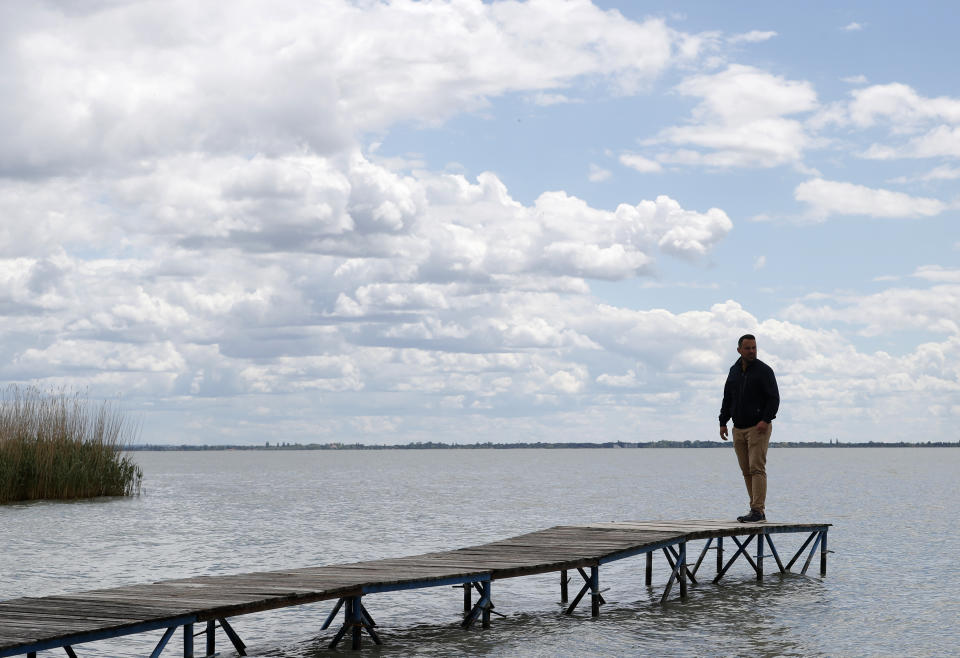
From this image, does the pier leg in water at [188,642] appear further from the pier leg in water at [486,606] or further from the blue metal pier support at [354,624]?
the pier leg in water at [486,606]

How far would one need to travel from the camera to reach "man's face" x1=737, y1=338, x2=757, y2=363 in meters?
15.6

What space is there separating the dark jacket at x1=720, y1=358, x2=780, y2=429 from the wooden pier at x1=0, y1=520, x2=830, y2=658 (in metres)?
1.60

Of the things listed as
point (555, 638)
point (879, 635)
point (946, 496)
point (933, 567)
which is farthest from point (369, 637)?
point (946, 496)

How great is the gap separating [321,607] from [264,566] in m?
5.08

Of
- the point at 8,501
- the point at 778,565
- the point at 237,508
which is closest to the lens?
the point at 778,565

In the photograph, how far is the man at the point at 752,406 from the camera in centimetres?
1562

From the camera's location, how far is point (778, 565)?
59.4ft

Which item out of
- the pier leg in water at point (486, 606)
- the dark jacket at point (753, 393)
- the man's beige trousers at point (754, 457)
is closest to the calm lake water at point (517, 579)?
the pier leg in water at point (486, 606)

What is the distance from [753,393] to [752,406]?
0.21 metres

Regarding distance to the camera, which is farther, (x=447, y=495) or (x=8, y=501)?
(x=447, y=495)

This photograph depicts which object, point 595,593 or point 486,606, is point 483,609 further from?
point 595,593

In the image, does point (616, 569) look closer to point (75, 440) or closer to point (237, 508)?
point (75, 440)

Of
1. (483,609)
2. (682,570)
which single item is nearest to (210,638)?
(483,609)

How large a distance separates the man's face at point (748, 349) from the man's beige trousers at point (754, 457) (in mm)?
1024
